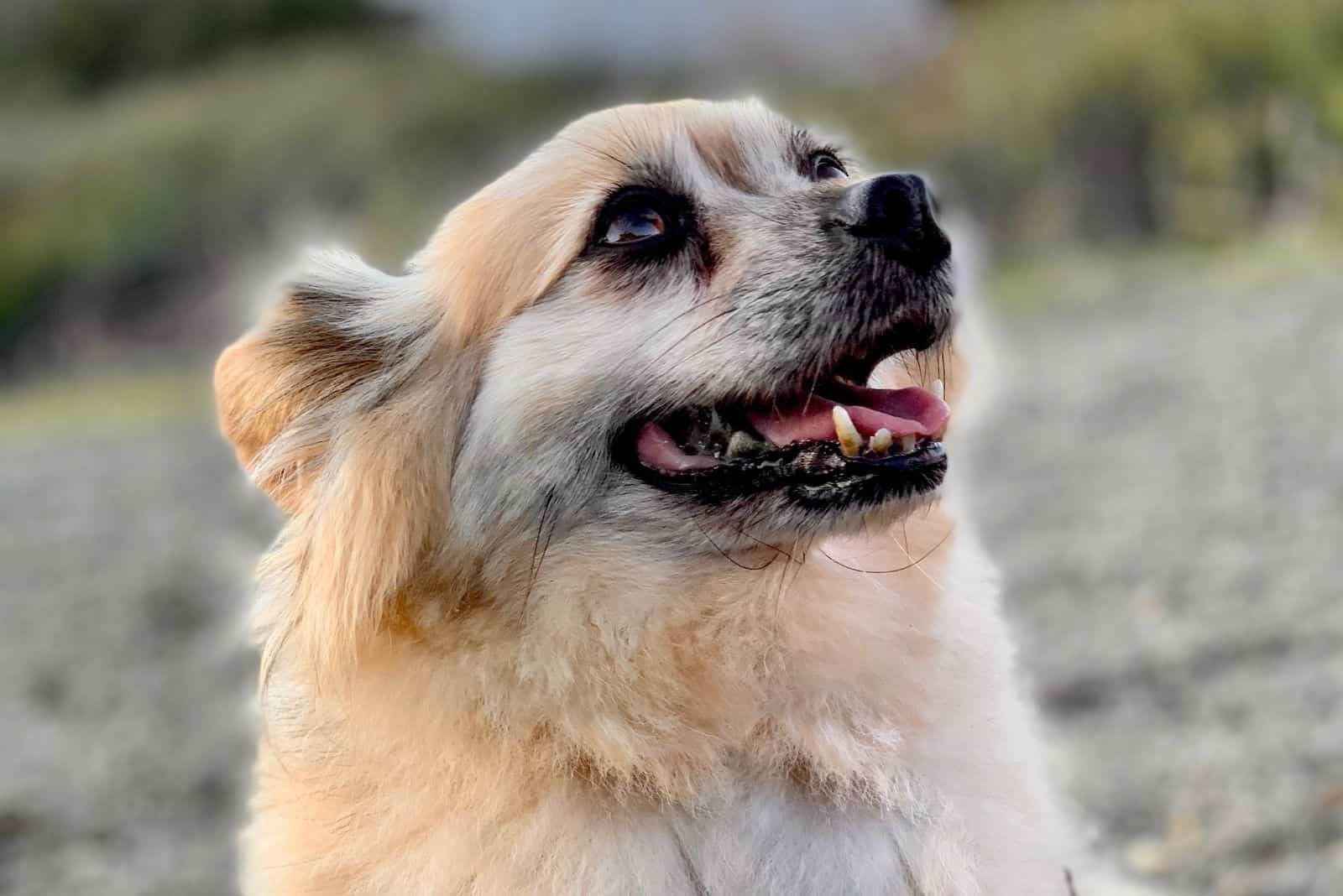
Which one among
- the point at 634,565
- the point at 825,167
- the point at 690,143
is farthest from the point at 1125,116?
the point at 634,565

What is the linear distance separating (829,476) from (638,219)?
2.49ft

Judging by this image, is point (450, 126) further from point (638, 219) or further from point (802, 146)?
point (638, 219)

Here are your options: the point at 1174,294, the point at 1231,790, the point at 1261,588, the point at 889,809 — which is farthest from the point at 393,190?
the point at 889,809

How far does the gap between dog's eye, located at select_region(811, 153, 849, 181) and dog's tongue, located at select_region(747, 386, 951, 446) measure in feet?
2.32

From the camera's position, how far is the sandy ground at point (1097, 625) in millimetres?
4727

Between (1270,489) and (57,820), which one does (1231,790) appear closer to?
(1270,489)

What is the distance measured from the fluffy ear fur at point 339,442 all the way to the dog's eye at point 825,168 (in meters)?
0.99

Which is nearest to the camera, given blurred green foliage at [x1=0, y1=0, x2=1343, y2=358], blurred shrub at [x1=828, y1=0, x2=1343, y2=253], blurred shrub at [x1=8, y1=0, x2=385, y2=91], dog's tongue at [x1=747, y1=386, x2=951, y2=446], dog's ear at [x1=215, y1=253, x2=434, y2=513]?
dog's tongue at [x1=747, y1=386, x2=951, y2=446]

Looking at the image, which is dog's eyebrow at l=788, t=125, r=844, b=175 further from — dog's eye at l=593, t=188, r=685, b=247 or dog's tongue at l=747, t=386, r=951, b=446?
dog's tongue at l=747, t=386, r=951, b=446

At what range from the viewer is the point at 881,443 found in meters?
2.49

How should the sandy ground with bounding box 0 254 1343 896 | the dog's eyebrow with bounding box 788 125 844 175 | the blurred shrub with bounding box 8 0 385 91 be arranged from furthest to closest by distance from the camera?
the blurred shrub with bounding box 8 0 385 91, the sandy ground with bounding box 0 254 1343 896, the dog's eyebrow with bounding box 788 125 844 175

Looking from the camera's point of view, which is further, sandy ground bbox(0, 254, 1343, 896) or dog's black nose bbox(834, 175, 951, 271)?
sandy ground bbox(0, 254, 1343, 896)

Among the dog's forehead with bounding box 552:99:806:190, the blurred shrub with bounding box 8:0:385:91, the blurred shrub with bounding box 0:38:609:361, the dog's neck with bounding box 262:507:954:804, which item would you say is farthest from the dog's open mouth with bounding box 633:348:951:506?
the blurred shrub with bounding box 8:0:385:91

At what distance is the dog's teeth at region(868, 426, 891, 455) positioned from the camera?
8.16 ft
